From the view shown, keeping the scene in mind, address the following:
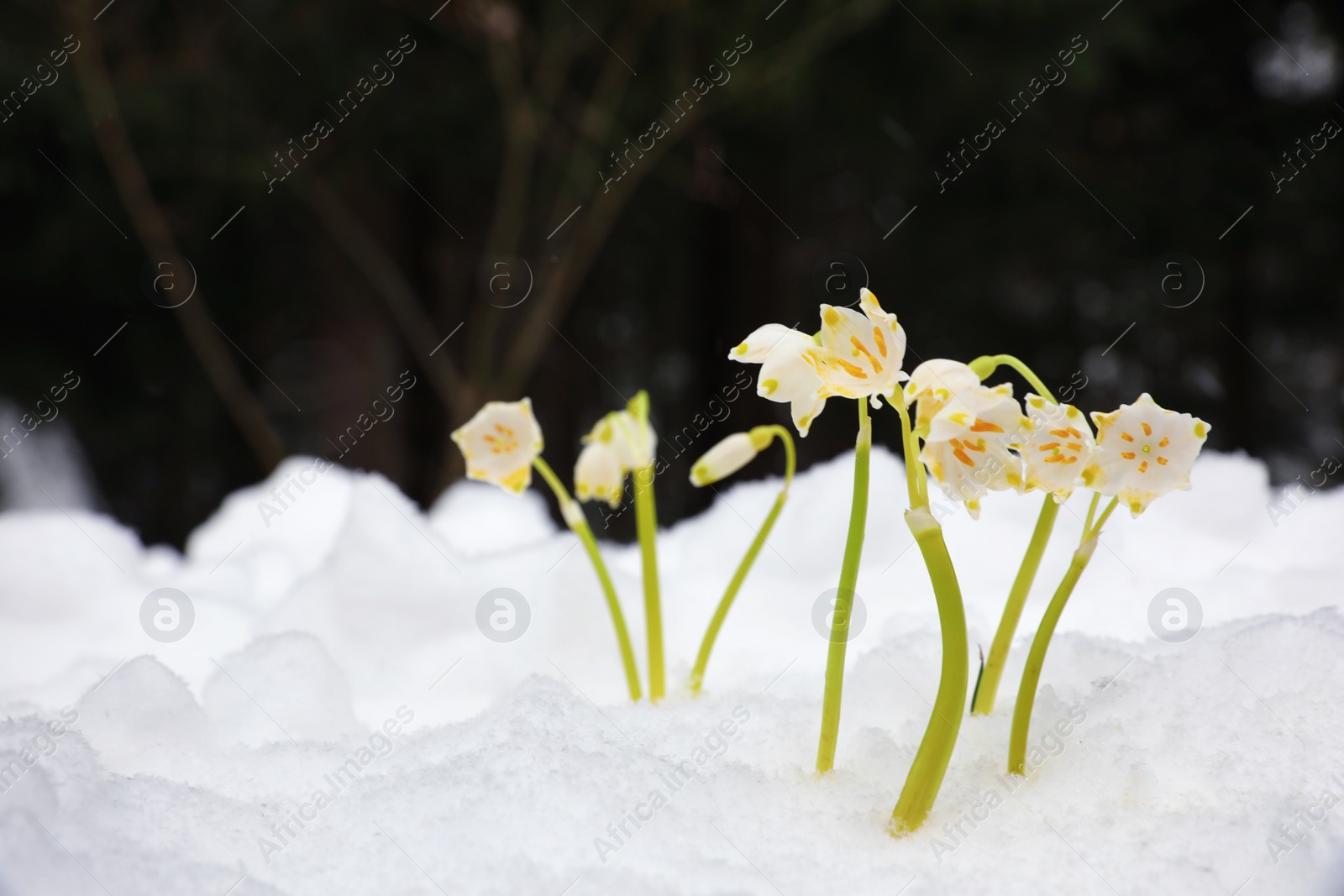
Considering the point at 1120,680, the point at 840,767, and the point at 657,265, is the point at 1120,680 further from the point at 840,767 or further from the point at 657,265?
the point at 657,265

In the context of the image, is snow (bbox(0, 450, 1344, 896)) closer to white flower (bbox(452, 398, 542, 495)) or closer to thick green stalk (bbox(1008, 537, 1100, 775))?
thick green stalk (bbox(1008, 537, 1100, 775))

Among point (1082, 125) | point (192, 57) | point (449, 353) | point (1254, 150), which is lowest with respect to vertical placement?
point (1254, 150)

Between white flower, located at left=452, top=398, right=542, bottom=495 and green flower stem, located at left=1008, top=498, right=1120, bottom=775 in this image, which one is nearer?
green flower stem, located at left=1008, top=498, right=1120, bottom=775

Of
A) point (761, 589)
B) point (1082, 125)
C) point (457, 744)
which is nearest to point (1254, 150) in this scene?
point (1082, 125)

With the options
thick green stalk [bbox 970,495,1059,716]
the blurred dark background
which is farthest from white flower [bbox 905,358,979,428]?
the blurred dark background

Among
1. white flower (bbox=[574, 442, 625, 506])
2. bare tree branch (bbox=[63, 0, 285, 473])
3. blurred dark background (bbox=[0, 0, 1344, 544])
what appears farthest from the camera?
blurred dark background (bbox=[0, 0, 1344, 544])
